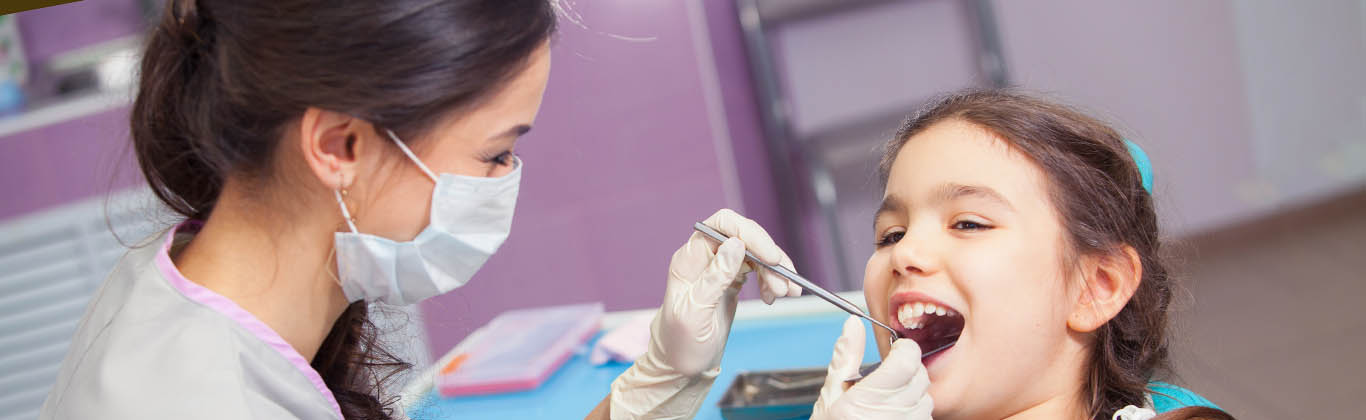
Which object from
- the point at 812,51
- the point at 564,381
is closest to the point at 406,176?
the point at 564,381

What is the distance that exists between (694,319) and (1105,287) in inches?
22.3

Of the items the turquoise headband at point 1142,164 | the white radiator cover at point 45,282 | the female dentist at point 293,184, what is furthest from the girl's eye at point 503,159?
the white radiator cover at point 45,282

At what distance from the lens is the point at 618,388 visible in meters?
1.47

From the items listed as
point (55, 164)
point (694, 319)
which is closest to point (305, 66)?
point (694, 319)

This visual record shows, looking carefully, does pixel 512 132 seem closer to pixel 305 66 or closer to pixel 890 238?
pixel 305 66

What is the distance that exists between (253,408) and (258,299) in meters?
0.15

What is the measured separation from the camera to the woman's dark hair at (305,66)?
1017 millimetres

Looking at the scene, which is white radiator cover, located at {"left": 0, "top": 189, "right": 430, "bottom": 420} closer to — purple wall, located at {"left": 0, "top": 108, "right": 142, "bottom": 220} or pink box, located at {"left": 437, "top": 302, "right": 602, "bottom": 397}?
purple wall, located at {"left": 0, "top": 108, "right": 142, "bottom": 220}

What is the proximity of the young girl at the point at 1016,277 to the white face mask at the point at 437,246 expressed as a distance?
0.48m

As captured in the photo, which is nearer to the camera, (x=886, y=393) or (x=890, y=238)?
(x=886, y=393)

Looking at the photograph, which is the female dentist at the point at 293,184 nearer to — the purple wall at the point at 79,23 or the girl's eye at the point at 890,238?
the girl's eye at the point at 890,238

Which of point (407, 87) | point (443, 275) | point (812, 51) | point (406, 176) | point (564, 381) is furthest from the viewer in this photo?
point (812, 51)

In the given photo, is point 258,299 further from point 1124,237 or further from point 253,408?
point 1124,237

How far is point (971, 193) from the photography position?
1.24 m
